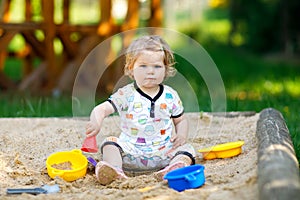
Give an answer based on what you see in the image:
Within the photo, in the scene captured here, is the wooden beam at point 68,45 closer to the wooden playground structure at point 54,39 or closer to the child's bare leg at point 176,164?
the wooden playground structure at point 54,39

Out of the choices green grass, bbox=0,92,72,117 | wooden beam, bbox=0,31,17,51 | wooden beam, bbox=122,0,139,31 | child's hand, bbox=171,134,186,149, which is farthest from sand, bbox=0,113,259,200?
wooden beam, bbox=122,0,139,31

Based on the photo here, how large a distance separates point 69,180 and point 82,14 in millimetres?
14565

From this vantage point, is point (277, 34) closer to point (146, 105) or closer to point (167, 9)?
point (167, 9)

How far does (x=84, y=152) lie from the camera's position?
150 inches

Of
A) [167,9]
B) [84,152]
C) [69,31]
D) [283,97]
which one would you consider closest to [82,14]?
[167,9]

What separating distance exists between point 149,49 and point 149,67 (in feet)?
0.35

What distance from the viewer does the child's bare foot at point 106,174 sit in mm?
3223

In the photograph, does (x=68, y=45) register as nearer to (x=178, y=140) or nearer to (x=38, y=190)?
(x=178, y=140)

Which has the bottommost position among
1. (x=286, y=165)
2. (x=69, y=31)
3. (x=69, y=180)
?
(x=69, y=180)

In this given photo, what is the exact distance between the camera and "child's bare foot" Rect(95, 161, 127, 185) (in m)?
3.22

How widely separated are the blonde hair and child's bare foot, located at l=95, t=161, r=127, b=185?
Result: 65cm

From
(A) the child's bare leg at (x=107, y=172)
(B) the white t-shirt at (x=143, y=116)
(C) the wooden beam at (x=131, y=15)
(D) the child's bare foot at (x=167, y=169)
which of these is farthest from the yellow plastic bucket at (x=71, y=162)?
(C) the wooden beam at (x=131, y=15)

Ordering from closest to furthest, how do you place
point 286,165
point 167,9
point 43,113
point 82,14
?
point 286,165 < point 43,113 < point 167,9 < point 82,14

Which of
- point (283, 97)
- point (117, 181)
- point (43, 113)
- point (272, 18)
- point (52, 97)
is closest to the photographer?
point (117, 181)
